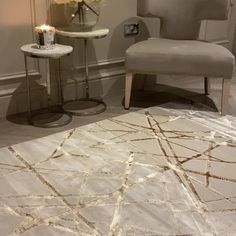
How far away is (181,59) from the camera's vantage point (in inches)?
109

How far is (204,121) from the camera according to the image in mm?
2773

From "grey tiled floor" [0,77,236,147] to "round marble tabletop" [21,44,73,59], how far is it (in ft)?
1.54

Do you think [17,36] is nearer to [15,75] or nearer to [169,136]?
[15,75]

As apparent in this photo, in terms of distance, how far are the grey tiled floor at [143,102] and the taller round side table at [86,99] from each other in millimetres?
61

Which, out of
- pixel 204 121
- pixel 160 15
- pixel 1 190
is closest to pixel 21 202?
pixel 1 190

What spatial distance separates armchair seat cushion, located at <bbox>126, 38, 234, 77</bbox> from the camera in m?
2.73

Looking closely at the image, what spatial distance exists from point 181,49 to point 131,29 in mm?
645

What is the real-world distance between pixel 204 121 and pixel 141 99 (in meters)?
0.61

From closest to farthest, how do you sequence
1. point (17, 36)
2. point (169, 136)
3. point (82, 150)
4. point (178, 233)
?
point (178, 233) → point (82, 150) → point (169, 136) → point (17, 36)

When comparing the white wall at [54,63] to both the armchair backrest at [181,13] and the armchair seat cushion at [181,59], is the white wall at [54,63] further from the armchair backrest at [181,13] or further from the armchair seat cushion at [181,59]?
the armchair seat cushion at [181,59]

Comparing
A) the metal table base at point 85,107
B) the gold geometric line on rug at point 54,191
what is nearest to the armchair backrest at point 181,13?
the metal table base at point 85,107

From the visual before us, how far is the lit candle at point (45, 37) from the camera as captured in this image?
253 centimetres

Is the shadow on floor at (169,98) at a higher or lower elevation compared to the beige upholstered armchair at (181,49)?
lower

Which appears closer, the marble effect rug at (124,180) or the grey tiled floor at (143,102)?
the marble effect rug at (124,180)
